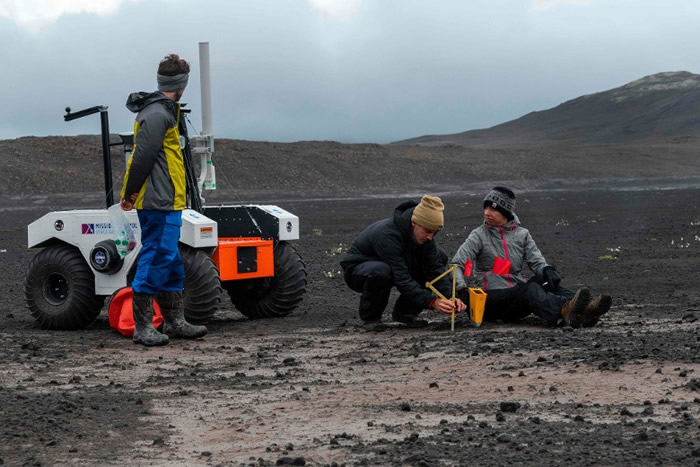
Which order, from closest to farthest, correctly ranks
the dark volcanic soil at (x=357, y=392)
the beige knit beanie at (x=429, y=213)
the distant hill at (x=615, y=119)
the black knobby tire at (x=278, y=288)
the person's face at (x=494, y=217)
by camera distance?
the dark volcanic soil at (x=357, y=392), the beige knit beanie at (x=429, y=213), the person's face at (x=494, y=217), the black knobby tire at (x=278, y=288), the distant hill at (x=615, y=119)

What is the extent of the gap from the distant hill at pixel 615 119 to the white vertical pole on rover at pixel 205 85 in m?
83.3

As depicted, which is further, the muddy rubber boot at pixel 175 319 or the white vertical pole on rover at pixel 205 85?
the white vertical pole on rover at pixel 205 85

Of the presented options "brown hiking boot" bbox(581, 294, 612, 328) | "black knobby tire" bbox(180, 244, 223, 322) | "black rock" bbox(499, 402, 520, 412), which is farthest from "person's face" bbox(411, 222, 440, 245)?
"black rock" bbox(499, 402, 520, 412)

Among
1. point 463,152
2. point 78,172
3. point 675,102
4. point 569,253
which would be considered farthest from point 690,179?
point 675,102

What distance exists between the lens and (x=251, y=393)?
7070 millimetres

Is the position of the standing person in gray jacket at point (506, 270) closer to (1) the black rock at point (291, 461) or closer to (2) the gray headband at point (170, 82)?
(2) the gray headband at point (170, 82)

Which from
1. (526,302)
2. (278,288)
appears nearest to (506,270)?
(526,302)

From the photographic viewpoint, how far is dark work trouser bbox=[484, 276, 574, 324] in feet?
30.3

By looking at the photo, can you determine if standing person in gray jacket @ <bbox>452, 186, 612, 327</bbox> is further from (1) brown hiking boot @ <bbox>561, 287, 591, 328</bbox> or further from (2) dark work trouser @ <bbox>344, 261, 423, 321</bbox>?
(2) dark work trouser @ <bbox>344, 261, 423, 321</bbox>

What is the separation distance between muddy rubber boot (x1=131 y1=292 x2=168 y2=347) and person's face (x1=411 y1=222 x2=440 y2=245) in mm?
2139

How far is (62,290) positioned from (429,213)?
11.7 feet

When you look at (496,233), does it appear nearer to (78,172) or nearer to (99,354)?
(99,354)

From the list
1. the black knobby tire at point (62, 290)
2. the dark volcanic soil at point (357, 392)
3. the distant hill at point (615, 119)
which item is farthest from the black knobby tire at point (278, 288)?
the distant hill at point (615, 119)

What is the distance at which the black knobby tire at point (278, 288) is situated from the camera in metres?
10.9
